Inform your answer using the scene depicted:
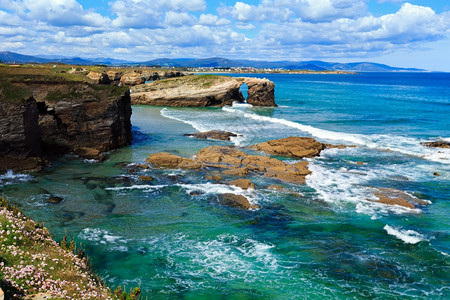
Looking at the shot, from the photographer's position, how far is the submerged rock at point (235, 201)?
63.6 feet

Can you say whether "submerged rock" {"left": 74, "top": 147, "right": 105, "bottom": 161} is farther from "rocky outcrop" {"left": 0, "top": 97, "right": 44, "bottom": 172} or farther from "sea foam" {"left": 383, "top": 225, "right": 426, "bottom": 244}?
"sea foam" {"left": 383, "top": 225, "right": 426, "bottom": 244}

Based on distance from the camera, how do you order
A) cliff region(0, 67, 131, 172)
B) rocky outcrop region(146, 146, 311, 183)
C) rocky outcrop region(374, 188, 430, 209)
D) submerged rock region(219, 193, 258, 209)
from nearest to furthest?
submerged rock region(219, 193, 258, 209), rocky outcrop region(374, 188, 430, 209), rocky outcrop region(146, 146, 311, 183), cliff region(0, 67, 131, 172)

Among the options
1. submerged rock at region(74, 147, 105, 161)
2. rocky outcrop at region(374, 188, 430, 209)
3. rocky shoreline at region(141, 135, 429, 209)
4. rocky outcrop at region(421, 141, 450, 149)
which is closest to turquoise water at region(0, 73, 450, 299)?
rocky outcrop at region(374, 188, 430, 209)

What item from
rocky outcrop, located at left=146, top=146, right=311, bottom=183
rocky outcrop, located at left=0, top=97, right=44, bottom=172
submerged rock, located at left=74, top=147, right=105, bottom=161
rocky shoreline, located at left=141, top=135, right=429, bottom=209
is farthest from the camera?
submerged rock, located at left=74, top=147, right=105, bottom=161

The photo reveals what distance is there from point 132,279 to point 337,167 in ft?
63.5

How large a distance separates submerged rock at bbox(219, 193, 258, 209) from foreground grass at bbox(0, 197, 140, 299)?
9663 millimetres

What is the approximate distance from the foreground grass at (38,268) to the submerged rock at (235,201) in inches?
380

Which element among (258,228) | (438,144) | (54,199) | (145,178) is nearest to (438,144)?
(438,144)

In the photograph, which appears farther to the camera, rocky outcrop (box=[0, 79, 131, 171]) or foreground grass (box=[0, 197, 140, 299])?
rocky outcrop (box=[0, 79, 131, 171])

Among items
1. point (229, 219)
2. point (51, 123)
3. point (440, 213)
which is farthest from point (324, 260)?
point (51, 123)

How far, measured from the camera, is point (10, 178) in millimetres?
22422

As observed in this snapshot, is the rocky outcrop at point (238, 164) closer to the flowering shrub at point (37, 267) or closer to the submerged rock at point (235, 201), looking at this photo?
the submerged rock at point (235, 201)

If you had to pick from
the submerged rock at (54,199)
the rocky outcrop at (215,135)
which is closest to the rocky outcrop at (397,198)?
the submerged rock at (54,199)

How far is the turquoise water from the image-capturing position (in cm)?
1278
